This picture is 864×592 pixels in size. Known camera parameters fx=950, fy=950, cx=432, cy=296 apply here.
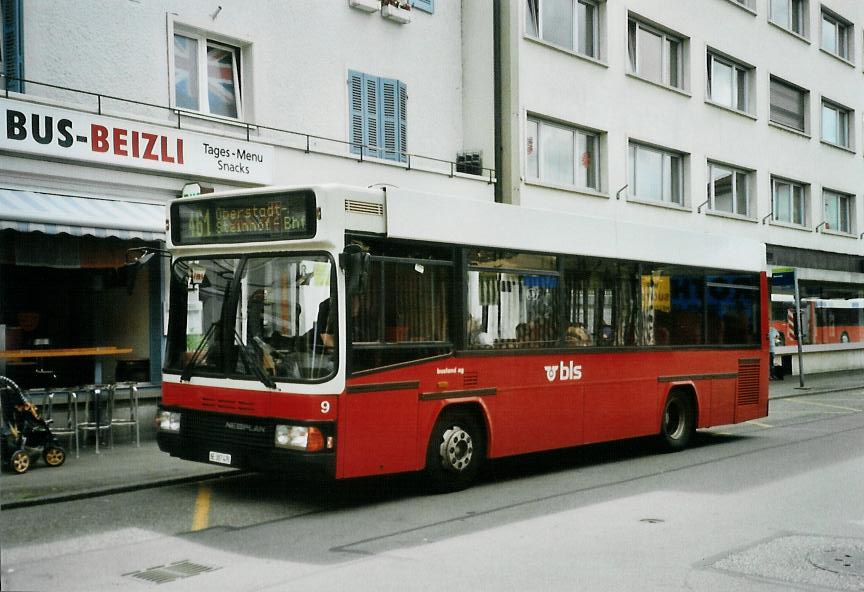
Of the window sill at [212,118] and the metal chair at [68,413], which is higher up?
the window sill at [212,118]

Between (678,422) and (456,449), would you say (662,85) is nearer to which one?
(678,422)

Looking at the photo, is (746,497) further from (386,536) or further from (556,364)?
(386,536)

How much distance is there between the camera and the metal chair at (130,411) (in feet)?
39.6

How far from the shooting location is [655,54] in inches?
961

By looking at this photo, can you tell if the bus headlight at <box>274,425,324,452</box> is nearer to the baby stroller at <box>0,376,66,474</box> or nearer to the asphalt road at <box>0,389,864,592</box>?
the asphalt road at <box>0,389,864,592</box>

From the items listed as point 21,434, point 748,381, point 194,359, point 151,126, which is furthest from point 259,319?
point 748,381

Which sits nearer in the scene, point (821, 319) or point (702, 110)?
point (702, 110)

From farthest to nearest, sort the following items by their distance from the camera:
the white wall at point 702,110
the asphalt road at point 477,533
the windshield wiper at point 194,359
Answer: the white wall at point 702,110 < the windshield wiper at point 194,359 < the asphalt road at point 477,533

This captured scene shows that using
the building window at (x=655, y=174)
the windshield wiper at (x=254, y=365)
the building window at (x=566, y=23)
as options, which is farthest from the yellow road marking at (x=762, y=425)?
the windshield wiper at (x=254, y=365)

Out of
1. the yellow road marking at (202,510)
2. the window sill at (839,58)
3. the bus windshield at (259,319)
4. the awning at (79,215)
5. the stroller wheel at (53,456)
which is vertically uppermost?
the window sill at (839,58)

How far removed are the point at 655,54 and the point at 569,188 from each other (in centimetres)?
592

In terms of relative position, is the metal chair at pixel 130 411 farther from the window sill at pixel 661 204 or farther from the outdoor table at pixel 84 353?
the window sill at pixel 661 204

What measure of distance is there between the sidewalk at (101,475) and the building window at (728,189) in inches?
728

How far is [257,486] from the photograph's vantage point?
946 centimetres
